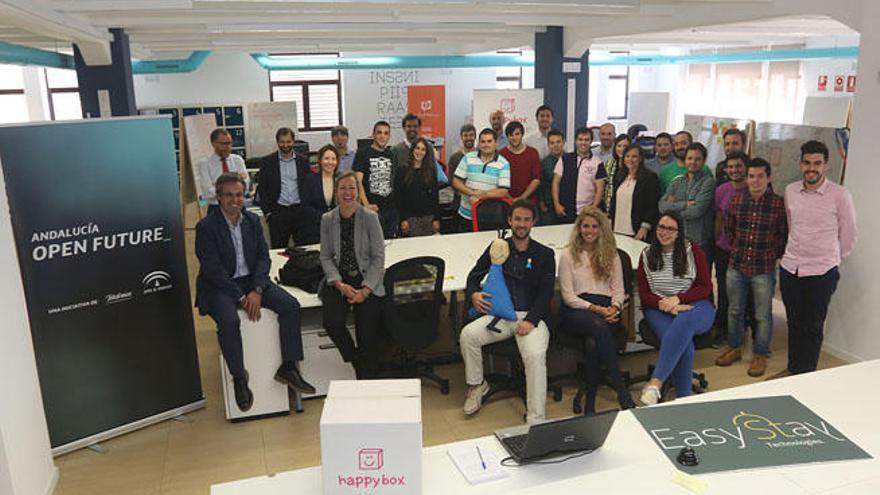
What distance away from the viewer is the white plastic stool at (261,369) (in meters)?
4.42

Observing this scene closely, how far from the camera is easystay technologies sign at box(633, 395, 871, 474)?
2.55 m

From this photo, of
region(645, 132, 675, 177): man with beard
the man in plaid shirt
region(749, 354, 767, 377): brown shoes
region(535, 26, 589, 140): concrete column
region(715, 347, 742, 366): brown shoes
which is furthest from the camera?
region(535, 26, 589, 140): concrete column

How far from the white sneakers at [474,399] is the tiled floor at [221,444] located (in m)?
0.06

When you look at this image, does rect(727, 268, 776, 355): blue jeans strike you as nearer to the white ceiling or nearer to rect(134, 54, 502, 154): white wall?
the white ceiling

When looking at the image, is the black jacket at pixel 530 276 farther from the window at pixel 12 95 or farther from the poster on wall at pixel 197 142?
the window at pixel 12 95

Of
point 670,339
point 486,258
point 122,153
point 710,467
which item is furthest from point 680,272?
point 122,153

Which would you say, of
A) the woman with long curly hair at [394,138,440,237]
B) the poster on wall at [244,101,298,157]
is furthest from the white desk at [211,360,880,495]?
the poster on wall at [244,101,298,157]

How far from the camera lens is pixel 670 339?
4320 millimetres

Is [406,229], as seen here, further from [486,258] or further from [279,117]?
[279,117]

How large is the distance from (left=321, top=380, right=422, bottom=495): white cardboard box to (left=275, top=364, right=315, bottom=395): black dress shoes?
2.31m

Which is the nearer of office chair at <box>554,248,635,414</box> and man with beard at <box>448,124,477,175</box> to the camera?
office chair at <box>554,248,635,414</box>

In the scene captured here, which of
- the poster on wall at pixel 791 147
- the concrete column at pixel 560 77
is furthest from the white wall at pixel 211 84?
the poster on wall at pixel 791 147

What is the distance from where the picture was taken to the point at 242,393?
4.41m

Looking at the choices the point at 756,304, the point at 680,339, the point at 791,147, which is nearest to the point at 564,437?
the point at 680,339
